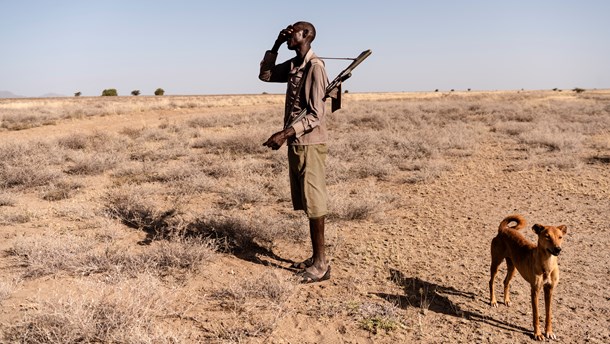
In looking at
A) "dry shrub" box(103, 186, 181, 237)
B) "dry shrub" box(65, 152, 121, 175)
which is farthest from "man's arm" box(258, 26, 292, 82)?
"dry shrub" box(65, 152, 121, 175)

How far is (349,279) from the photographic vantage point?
3.86m

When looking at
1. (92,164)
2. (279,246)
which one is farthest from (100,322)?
(92,164)

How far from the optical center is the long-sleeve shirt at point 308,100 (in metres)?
3.44

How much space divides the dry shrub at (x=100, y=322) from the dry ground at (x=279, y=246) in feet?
0.05

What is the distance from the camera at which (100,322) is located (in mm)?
2836

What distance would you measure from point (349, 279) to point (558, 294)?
1.77 m

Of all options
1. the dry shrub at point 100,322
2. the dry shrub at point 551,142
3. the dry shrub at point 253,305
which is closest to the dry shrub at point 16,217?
the dry shrub at point 100,322

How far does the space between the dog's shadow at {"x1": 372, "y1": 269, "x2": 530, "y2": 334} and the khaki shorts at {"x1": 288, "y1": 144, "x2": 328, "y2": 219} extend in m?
0.92

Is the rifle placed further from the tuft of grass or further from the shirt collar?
the tuft of grass

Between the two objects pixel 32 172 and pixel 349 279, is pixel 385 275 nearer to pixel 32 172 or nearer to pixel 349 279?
pixel 349 279

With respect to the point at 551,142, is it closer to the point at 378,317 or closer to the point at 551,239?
the point at 551,239

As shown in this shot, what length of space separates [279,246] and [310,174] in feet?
4.67

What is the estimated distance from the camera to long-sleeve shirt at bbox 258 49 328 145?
11.3 ft

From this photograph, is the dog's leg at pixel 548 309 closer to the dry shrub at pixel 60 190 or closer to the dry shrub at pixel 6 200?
the dry shrub at pixel 60 190
